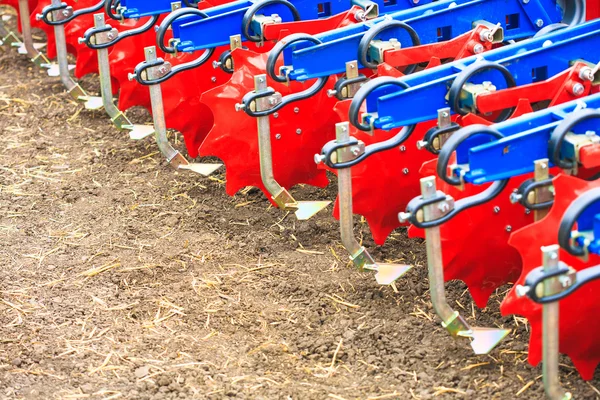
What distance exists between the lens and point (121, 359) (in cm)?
416

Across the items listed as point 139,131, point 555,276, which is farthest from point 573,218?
point 139,131

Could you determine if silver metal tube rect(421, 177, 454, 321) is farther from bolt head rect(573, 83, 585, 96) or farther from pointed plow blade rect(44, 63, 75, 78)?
pointed plow blade rect(44, 63, 75, 78)

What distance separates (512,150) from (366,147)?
0.76m

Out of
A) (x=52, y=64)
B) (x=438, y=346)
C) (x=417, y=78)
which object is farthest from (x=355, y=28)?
(x=52, y=64)

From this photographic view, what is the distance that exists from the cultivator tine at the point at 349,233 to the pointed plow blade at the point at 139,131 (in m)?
1.91

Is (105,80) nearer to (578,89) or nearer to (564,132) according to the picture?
(578,89)

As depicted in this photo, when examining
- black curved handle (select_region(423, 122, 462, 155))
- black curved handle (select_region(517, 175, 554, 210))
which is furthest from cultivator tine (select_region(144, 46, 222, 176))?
black curved handle (select_region(517, 175, 554, 210))

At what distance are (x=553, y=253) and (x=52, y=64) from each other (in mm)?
5061

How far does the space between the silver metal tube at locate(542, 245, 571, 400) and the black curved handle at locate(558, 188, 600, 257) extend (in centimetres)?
4

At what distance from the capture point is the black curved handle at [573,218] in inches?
130

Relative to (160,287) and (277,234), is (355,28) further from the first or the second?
(160,287)

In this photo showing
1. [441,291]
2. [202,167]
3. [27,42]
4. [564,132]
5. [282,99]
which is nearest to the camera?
[564,132]

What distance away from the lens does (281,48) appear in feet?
15.6

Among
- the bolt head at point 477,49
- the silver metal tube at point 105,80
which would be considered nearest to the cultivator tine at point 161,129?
the silver metal tube at point 105,80
